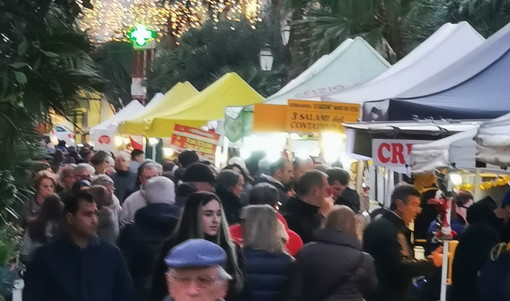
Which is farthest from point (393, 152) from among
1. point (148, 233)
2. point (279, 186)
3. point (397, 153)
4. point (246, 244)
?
point (246, 244)

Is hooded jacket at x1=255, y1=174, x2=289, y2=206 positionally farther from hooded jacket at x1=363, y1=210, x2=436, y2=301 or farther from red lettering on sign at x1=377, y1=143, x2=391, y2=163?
hooded jacket at x1=363, y1=210, x2=436, y2=301

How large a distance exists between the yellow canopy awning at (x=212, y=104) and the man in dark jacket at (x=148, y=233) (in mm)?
14822

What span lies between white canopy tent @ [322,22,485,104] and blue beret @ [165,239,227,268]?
11.2 m

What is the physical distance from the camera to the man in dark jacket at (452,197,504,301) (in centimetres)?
915

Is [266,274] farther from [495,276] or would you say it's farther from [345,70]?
[345,70]

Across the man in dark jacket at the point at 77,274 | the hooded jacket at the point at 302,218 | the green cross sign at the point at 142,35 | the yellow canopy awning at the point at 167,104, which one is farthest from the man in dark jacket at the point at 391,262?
the green cross sign at the point at 142,35

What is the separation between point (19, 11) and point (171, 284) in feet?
6.45

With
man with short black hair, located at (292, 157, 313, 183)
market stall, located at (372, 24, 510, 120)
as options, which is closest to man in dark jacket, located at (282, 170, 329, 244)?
market stall, located at (372, 24, 510, 120)

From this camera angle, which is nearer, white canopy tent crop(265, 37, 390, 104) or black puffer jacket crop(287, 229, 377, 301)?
black puffer jacket crop(287, 229, 377, 301)

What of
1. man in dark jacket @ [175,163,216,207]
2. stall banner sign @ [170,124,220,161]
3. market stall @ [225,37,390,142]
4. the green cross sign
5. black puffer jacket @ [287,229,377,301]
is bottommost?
black puffer jacket @ [287,229,377,301]

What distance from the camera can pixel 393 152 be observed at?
12.4 meters

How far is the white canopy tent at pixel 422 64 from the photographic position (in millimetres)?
15805

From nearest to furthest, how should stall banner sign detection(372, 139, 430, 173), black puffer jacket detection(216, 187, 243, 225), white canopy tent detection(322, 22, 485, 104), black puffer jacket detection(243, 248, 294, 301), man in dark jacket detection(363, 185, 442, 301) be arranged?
black puffer jacket detection(243, 248, 294, 301) < man in dark jacket detection(363, 185, 442, 301) < black puffer jacket detection(216, 187, 243, 225) < stall banner sign detection(372, 139, 430, 173) < white canopy tent detection(322, 22, 485, 104)

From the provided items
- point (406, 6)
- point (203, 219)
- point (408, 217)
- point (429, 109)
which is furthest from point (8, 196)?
point (406, 6)
